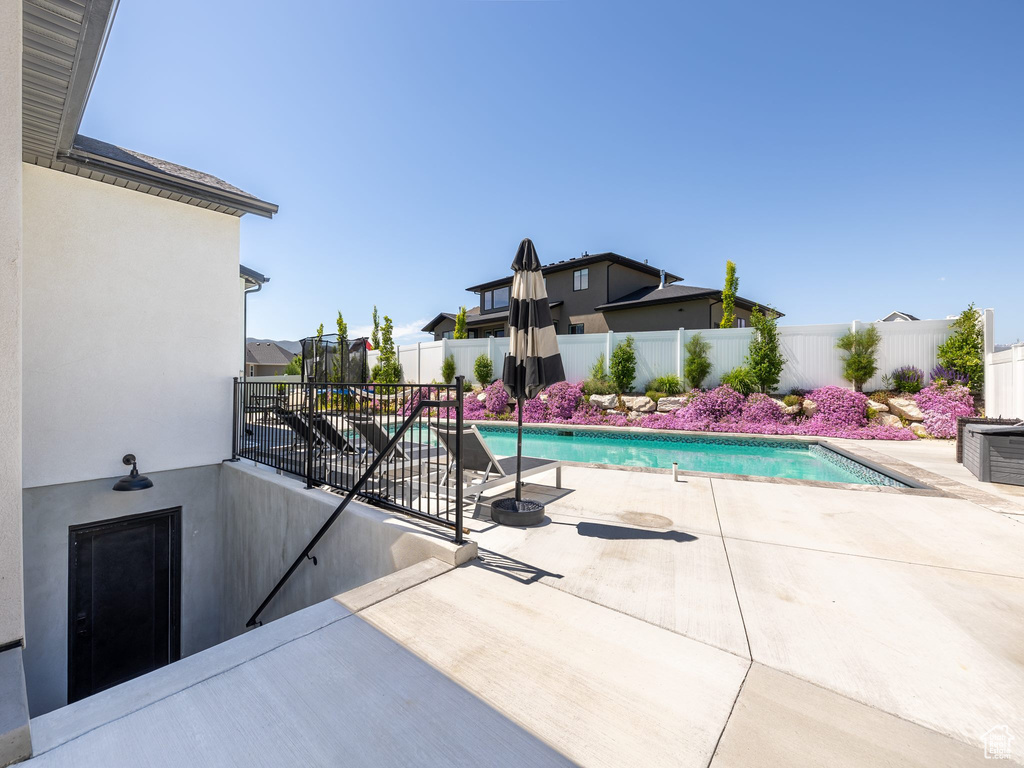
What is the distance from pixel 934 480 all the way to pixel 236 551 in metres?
9.42

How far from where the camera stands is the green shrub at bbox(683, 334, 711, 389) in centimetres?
1430

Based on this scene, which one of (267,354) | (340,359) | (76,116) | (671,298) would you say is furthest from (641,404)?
(267,354)

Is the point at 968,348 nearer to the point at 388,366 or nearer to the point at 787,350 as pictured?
the point at 787,350

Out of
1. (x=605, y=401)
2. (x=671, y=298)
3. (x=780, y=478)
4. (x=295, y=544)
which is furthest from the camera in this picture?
(x=671, y=298)

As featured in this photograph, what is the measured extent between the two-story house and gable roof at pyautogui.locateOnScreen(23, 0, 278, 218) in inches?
641

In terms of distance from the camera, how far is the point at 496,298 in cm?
2548

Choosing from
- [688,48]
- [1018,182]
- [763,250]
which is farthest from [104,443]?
[763,250]

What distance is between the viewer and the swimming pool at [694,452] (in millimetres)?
8445

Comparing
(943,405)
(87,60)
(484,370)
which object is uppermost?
(87,60)

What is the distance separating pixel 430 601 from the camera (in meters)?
2.50

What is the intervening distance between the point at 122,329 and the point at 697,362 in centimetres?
1433

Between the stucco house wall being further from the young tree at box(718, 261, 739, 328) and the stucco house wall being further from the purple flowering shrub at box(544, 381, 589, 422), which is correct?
the young tree at box(718, 261, 739, 328)

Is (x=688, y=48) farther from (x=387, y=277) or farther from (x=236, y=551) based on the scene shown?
(x=387, y=277)
